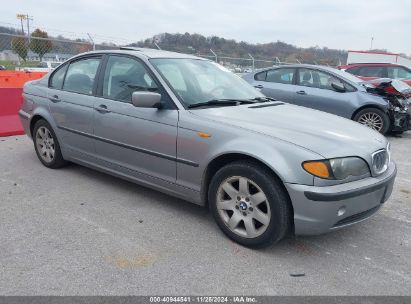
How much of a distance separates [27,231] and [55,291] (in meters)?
1.04

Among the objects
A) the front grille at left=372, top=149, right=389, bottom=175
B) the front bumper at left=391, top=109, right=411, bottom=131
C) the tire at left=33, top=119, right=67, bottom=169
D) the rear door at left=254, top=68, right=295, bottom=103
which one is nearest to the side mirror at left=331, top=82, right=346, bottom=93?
the rear door at left=254, top=68, right=295, bottom=103

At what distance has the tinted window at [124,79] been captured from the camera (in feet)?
13.4

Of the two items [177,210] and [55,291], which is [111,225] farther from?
[55,291]

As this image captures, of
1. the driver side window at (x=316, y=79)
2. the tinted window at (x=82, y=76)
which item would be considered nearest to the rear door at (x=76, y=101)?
the tinted window at (x=82, y=76)

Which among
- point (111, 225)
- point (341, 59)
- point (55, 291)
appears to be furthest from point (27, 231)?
point (341, 59)

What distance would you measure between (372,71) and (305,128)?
9910 millimetres

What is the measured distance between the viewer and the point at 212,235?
3561 millimetres

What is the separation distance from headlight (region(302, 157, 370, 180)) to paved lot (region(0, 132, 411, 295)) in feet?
2.38

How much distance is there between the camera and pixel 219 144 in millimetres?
3396

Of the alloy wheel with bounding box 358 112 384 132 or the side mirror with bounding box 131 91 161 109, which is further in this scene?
the alloy wheel with bounding box 358 112 384 132

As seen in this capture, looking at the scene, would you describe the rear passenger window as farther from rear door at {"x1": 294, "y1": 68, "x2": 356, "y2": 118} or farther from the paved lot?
rear door at {"x1": 294, "y1": 68, "x2": 356, "y2": 118}

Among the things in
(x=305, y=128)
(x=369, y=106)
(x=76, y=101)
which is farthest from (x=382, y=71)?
(x=76, y=101)

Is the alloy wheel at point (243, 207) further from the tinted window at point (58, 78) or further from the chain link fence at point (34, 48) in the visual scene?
the chain link fence at point (34, 48)

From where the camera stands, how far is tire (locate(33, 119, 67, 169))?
16.9 feet
